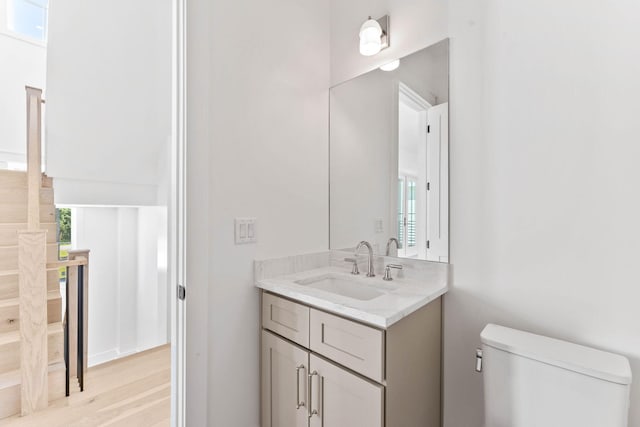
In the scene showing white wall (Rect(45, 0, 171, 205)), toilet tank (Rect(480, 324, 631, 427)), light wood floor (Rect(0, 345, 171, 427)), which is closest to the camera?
toilet tank (Rect(480, 324, 631, 427))

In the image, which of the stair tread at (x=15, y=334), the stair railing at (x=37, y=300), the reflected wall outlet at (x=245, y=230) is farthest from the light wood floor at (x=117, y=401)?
the reflected wall outlet at (x=245, y=230)

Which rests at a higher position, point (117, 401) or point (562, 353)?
point (562, 353)

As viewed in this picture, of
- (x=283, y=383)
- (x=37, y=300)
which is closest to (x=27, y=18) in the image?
(x=37, y=300)

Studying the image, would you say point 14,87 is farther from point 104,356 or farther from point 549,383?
point 549,383

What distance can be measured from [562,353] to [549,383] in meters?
0.10

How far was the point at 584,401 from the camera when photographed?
90 centimetres

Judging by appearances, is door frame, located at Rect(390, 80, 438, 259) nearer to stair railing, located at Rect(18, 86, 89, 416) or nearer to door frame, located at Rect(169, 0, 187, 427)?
door frame, located at Rect(169, 0, 187, 427)

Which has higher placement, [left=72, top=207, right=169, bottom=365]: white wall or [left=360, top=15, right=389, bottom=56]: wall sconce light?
[left=360, top=15, right=389, bottom=56]: wall sconce light

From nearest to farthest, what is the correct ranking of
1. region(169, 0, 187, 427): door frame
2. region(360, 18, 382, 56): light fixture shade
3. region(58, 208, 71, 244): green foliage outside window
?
1. region(169, 0, 187, 427): door frame
2. region(360, 18, 382, 56): light fixture shade
3. region(58, 208, 71, 244): green foliage outside window

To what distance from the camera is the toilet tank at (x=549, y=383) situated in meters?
0.87

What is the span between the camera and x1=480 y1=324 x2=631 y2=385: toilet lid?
0.89 metres

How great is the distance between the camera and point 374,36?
158cm

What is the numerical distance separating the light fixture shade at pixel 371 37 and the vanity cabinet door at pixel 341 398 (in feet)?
4.99

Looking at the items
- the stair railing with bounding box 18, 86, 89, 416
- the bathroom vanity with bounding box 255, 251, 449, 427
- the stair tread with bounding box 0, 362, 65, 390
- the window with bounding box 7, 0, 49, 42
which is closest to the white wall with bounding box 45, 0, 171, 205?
the stair railing with bounding box 18, 86, 89, 416
